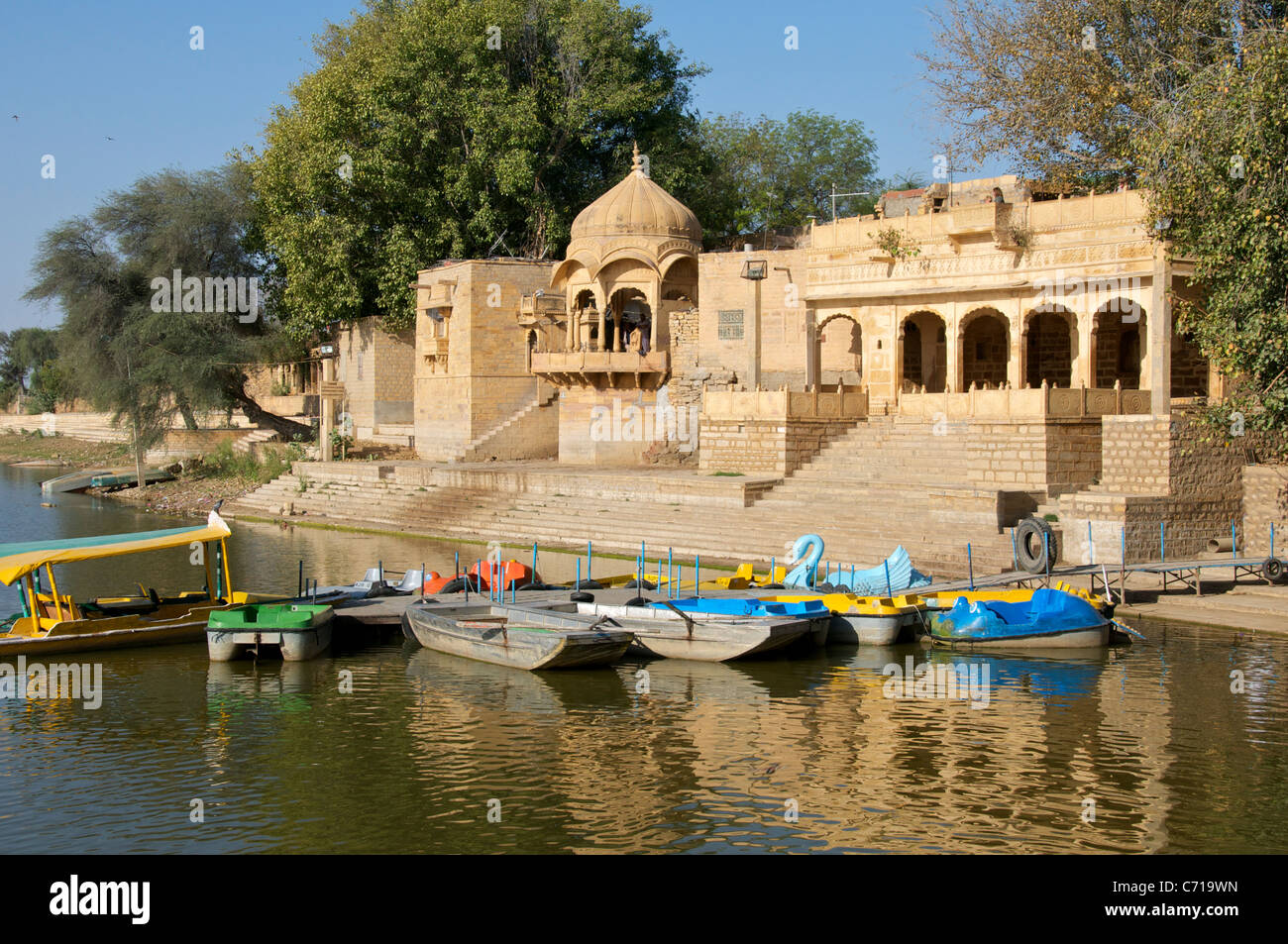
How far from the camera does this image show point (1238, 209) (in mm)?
16797

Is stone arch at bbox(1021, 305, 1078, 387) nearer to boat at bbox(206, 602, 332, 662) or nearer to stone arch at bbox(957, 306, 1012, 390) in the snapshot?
stone arch at bbox(957, 306, 1012, 390)

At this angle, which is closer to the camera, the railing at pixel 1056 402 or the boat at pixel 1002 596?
the boat at pixel 1002 596

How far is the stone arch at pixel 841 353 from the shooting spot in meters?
27.0

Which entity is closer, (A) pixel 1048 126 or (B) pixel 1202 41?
(B) pixel 1202 41

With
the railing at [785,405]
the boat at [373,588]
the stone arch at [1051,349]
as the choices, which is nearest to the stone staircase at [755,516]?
the railing at [785,405]

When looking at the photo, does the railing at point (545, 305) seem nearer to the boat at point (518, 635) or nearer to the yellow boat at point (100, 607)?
the yellow boat at point (100, 607)

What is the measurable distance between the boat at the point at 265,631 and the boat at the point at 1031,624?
7.34m

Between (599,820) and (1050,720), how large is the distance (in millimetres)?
4729

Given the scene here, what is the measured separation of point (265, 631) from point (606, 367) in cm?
1544
